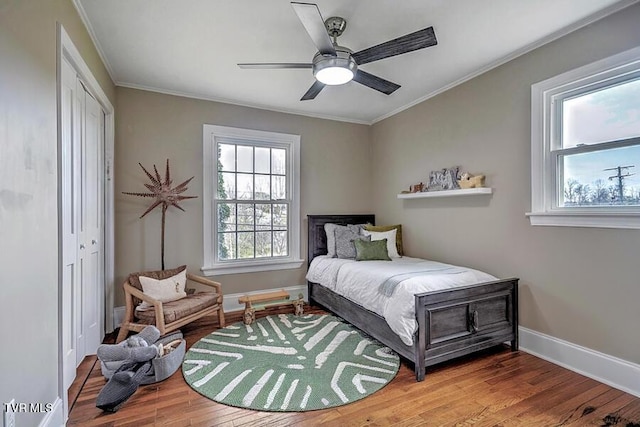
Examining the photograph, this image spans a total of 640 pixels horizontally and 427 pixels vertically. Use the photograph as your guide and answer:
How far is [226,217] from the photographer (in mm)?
3955

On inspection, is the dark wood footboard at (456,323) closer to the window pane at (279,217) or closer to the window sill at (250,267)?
the window sill at (250,267)

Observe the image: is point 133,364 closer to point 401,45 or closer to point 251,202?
point 251,202

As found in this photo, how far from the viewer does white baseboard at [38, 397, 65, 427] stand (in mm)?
1580

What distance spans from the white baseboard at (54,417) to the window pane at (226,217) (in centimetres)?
235

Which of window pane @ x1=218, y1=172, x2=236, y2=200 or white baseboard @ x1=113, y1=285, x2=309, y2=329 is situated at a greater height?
window pane @ x1=218, y1=172, x2=236, y2=200

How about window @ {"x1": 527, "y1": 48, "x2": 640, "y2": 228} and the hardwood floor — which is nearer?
the hardwood floor

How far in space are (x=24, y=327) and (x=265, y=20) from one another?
7.50ft

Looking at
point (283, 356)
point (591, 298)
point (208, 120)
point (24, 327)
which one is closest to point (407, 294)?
point (283, 356)

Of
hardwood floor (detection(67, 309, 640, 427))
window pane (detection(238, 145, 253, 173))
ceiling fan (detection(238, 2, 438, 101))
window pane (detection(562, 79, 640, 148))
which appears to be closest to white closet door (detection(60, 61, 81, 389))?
hardwood floor (detection(67, 309, 640, 427))

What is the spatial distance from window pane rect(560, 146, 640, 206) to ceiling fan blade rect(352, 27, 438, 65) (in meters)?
1.58

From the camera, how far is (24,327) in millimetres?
1388

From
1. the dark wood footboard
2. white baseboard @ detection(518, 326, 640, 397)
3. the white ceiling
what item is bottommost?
white baseboard @ detection(518, 326, 640, 397)

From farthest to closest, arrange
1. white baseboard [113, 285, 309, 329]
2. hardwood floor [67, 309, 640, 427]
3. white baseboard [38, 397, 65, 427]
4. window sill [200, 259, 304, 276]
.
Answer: window sill [200, 259, 304, 276]
white baseboard [113, 285, 309, 329]
hardwood floor [67, 309, 640, 427]
white baseboard [38, 397, 65, 427]

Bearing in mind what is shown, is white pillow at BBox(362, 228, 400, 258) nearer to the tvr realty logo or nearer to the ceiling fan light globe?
the ceiling fan light globe
